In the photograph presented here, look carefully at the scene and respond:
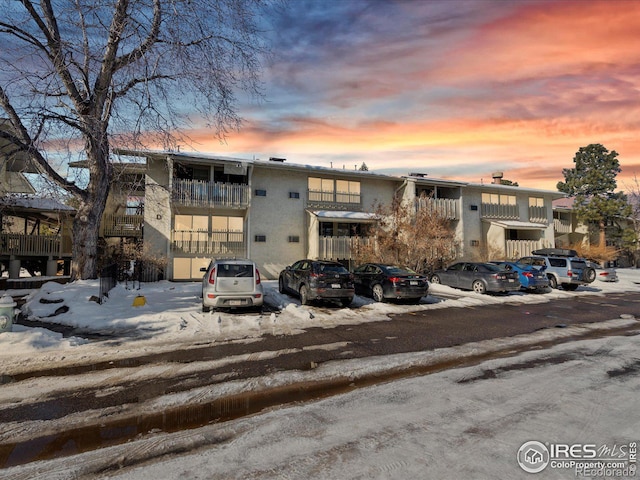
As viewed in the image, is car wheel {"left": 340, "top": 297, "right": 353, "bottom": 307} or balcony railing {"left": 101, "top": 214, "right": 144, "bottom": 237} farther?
balcony railing {"left": 101, "top": 214, "right": 144, "bottom": 237}

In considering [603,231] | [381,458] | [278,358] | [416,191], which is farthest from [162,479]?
[603,231]

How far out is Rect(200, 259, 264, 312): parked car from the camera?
9312mm

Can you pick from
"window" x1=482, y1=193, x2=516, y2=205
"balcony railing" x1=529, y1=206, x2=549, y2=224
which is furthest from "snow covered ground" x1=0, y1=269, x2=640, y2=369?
"balcony railing" x1=529, y1=206, x2=549, y2=224

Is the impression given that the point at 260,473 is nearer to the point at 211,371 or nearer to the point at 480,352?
the point at 211,371

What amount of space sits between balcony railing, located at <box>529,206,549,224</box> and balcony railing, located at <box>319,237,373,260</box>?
57.7 ft

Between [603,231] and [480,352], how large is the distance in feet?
119

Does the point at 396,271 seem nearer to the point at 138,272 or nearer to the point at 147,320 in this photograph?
the point at 147,320

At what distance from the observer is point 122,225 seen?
2197 centimetres

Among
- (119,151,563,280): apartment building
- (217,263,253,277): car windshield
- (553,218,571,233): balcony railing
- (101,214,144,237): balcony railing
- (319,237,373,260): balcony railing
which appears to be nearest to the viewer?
(217,263,253,277): car windshield

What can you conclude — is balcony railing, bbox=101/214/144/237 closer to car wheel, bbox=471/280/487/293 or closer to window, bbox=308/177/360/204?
window, bbox=308/177/360/204

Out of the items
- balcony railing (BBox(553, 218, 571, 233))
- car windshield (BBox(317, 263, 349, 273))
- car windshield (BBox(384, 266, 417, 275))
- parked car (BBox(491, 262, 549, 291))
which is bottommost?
parked car (BBox(491, 262, 549, 291))

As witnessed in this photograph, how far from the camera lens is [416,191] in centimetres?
2506

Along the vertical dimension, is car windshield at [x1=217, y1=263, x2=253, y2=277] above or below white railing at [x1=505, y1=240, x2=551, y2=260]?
below

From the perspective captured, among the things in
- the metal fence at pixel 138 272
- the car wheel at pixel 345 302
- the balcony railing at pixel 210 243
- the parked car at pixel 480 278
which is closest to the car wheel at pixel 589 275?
the parked car at pixel 480 278
